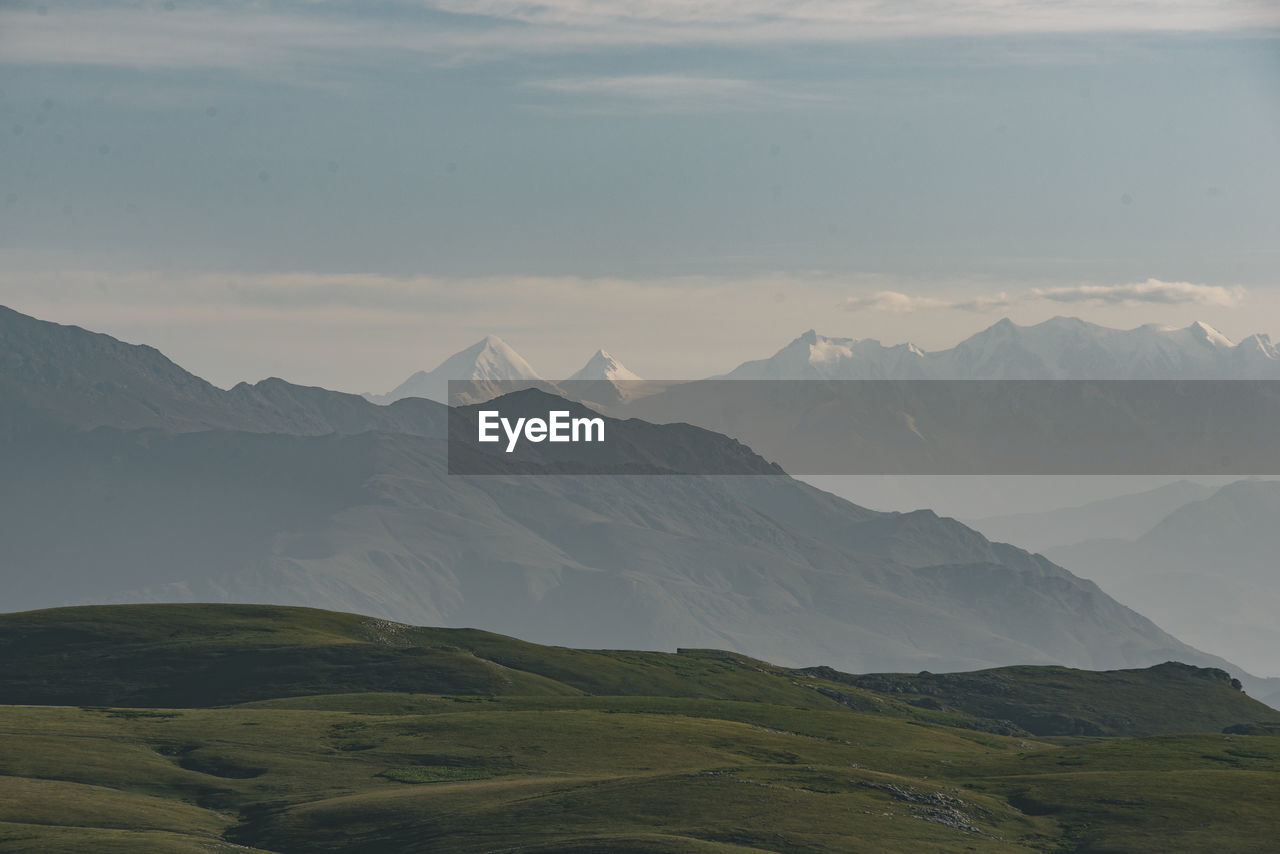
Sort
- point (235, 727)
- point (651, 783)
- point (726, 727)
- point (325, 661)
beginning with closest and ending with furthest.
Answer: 1. point (651, 783)
2. point (235, 727)
3. point (726, 727)
4. point (325, 661)

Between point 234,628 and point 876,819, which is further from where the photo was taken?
point 234,628

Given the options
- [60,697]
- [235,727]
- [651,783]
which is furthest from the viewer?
[60,697]

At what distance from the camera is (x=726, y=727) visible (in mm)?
129750

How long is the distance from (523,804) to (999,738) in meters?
102

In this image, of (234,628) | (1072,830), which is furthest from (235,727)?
(234,628)

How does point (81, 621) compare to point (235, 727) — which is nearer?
point (235, 727)

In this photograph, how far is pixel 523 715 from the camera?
12950 cm

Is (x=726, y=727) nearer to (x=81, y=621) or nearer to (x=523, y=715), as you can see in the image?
(x=523, y=715)

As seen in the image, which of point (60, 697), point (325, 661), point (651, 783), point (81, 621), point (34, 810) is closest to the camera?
point (34, 810)

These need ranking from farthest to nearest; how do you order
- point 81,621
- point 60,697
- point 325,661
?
point 81,621
point 325,661
point 60,697

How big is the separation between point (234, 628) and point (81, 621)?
62.4 ft

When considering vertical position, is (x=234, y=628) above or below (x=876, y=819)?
above

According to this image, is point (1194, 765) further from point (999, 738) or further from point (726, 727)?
point (999, 738)

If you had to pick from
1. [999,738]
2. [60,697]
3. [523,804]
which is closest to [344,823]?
[523,804]
